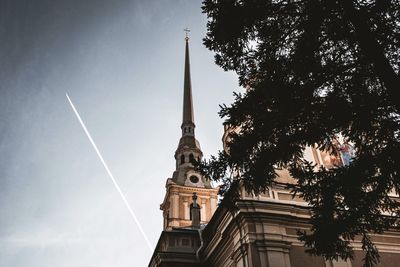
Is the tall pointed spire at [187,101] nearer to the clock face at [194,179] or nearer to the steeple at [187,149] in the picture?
the steeple at [187,149]

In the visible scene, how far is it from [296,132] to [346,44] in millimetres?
2360

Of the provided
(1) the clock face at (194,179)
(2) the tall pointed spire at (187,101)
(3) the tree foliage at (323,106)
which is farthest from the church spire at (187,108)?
(3) the tree foliage at (323,106)

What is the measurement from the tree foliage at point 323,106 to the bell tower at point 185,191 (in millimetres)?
25151

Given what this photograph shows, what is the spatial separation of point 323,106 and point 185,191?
30.8 metres

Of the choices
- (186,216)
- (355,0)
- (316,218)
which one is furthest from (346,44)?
(186,216)

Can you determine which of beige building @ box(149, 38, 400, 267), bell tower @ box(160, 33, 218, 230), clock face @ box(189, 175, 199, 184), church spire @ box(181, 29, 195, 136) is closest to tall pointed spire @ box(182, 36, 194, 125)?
church spire @ box(181, 29, 195, 136)

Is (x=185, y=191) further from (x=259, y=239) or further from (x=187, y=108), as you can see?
(x=259, y=239)

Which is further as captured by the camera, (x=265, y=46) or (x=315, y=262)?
(x=315, y=262)

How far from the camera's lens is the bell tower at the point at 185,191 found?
35562 millimetres

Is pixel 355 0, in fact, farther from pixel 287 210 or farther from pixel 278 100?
pixel 287 210

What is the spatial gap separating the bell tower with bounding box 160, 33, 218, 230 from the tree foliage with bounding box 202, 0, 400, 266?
82.5ft

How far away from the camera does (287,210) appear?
13.8 metres

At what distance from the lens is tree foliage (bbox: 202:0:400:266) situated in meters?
6.64

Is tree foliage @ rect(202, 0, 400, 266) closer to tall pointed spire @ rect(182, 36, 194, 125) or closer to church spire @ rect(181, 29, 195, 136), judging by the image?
church spire @ rect(181, 29, 195, 136)
